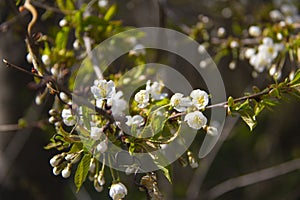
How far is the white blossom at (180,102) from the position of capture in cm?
88

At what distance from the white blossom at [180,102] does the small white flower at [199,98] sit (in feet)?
0.04

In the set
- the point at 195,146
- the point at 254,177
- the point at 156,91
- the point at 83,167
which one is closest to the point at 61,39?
the point at 156,91

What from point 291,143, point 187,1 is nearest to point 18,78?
point 187,1

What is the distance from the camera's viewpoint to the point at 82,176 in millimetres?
880

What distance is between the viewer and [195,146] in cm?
300

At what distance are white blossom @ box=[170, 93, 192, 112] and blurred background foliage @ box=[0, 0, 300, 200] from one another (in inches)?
19.2

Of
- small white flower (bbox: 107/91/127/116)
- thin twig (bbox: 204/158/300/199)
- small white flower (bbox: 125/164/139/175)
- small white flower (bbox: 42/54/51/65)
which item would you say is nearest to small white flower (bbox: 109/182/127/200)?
small white flower (bbox: 125/164/139/175)

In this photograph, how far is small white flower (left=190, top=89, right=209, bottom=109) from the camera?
0.88 meters

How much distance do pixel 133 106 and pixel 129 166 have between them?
15 cm

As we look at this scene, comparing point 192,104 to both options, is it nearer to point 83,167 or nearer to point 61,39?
point 83,167

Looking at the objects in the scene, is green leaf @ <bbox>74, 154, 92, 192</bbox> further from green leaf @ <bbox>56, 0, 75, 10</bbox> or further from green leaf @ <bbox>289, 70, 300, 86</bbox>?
green leaf @ <bbox>56, 0, 75, 10</bbox>

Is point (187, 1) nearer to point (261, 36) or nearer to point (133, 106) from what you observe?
point (261, 36)

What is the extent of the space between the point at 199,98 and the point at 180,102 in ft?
0.12

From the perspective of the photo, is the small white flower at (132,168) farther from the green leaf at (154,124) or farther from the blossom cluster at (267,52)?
the blossom cluster at (267,52)
